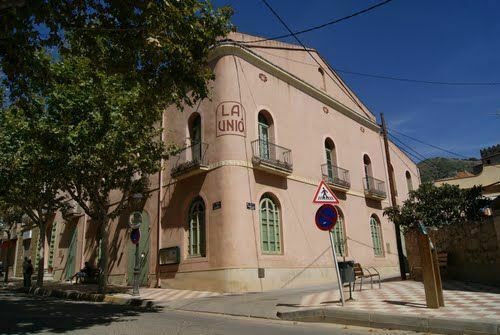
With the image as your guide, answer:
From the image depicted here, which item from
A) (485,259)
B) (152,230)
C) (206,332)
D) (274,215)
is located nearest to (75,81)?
(152,230)

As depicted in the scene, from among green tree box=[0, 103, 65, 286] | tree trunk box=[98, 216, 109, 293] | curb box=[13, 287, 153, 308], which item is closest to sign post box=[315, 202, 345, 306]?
curb box=[13, 287, 153, 308]

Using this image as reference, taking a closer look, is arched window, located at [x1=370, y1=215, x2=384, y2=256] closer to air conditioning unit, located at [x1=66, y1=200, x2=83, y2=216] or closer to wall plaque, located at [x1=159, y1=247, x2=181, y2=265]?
wall plaque, located at [x1=159, y1=247, x2=181, y2=265]

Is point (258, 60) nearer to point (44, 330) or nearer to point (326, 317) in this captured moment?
point (326, 317)

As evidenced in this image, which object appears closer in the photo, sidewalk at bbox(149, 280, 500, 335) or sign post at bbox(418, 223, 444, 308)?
sidewalk at bbox(149, 280, 500, 335)

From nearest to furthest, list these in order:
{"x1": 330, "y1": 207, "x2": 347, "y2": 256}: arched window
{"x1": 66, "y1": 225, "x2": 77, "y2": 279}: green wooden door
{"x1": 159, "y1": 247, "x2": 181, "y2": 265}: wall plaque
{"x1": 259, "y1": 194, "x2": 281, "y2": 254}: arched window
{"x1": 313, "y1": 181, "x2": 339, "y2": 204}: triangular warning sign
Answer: {"x1": 313, "y1": 181, "x2": 339, "y2": 204}: triangular warning sign < {"x1": 259, "y1": 194, "x2": 281, "y2": 254}: arched window < {"x1": 159, "y1": 247, "x2": 181, "y2": 265}: wall plaque < {"x1": 330, "y1": 207, "x2": 347, "y2": 256}: arched window < {"x1": 66, "y1": 225, "x2": 77, "y2": 279}: green wooden door

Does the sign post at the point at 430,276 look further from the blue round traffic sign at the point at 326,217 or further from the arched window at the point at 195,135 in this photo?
the arched window at the point at 195,135

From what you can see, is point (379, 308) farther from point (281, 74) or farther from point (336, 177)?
point (281, 74)

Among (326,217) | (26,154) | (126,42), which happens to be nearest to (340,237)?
(326,217)

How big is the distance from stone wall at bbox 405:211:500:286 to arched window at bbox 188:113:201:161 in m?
9.10

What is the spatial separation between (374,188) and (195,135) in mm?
11295

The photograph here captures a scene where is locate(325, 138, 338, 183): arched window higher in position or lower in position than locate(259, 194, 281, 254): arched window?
higher

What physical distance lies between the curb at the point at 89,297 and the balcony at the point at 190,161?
5057 mm

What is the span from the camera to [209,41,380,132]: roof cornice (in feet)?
53.6

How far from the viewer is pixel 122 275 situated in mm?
18859
